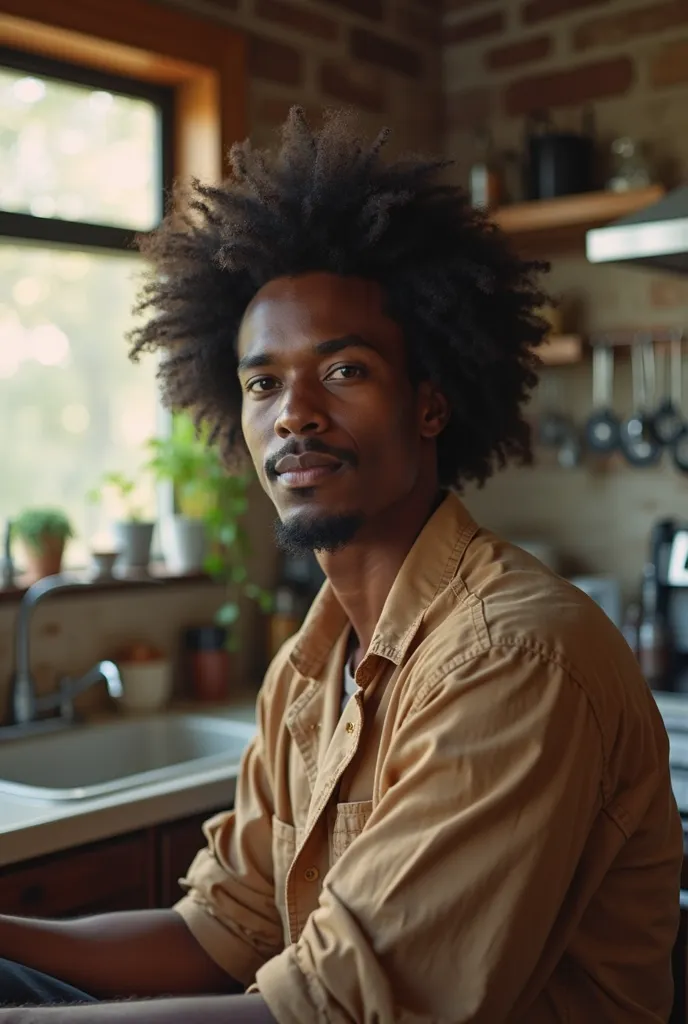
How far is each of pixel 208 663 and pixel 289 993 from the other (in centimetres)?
166

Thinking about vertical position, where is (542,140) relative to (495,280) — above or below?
above

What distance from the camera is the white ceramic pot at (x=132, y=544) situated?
2.62 m

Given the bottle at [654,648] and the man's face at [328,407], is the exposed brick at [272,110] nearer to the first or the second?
the bottle at [654,648]

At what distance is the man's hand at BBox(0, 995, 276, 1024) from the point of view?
1.07m

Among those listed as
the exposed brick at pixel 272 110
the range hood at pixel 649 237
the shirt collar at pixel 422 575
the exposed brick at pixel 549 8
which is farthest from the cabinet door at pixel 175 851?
the exposed brick at pixel 549 8

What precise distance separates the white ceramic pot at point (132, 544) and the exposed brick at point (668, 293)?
4.51ft

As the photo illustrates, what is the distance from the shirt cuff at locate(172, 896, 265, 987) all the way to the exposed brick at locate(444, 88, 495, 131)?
2475 mm

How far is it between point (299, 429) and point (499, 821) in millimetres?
517

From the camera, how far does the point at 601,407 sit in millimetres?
3111

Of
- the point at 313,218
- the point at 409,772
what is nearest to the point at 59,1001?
the point at 409,772

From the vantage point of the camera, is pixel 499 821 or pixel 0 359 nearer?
pixel 499 821

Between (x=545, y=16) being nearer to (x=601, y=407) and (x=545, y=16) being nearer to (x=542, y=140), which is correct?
(x=542, y=140)

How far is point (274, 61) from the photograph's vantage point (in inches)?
113

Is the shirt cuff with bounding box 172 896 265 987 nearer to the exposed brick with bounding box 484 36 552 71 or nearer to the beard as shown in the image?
the beard
